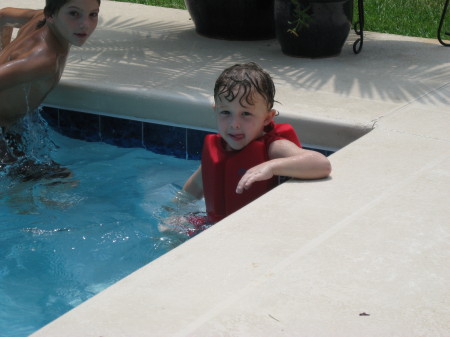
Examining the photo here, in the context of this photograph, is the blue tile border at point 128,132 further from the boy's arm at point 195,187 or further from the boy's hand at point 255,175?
the boy's hand at point 255,175

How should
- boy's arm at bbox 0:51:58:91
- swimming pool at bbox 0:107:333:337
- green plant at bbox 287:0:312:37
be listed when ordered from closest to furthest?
swimming pool at bbox 0:107:333:337 → boy's arm at bbox 0:51:58:91 → green plant at bbox 287:0:312:37

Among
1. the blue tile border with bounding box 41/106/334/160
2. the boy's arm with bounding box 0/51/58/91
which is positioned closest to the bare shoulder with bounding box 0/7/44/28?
the blue tile border with bounding box 41/106/334/160

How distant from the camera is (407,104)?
533 centimetres

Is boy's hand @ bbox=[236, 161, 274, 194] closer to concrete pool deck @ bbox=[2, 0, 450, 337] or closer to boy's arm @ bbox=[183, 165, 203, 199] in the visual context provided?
concrete pool deck @ bbox=[2, 0, 450, 337]

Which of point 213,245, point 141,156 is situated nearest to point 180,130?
point 141,156

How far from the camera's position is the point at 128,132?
577 centimetres

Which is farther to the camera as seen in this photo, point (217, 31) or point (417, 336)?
point (217, 31)

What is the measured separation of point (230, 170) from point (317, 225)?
797 mm

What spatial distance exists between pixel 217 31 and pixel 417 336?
4.85 meters

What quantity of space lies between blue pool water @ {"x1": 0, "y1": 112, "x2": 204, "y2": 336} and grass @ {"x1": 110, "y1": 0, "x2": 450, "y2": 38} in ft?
10.3

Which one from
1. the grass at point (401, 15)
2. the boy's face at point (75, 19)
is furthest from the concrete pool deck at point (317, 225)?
the grass at point (401, 15)

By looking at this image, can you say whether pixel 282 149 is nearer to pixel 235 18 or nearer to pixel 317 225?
pixel 317 225

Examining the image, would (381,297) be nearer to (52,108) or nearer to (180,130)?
(180,130)

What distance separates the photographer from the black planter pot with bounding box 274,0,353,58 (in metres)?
6.31
